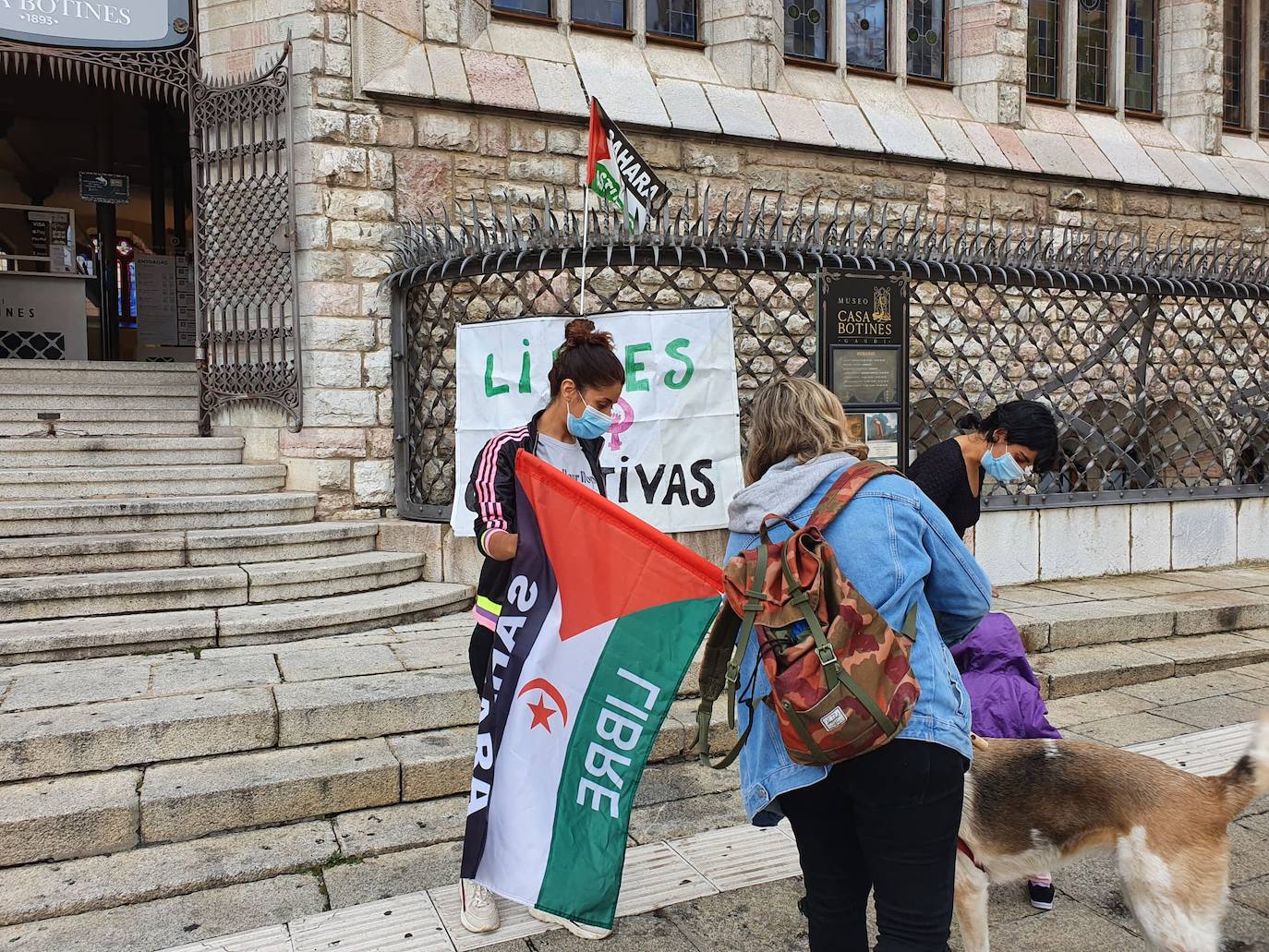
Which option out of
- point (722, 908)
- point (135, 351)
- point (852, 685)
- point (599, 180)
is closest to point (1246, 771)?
point (852, 685)

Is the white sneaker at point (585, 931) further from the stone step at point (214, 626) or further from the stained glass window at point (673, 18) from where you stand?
the stained glass window at point (673, 18)

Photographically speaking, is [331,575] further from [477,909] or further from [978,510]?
[978,510]

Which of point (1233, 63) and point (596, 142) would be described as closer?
point (596, 142)

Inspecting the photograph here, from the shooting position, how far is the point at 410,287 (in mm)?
7375

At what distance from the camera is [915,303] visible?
302 inches

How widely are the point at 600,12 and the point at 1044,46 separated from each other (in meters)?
5.91

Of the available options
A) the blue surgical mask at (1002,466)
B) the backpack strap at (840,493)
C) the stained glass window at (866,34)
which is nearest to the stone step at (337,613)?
the blue surgical mask at (1002,466)

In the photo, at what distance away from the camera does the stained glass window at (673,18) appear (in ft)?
32.6

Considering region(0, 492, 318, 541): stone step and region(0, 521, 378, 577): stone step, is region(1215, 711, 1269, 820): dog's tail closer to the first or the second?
region(0, 521, 378, 577): stone step

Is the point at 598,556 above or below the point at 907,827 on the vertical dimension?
above

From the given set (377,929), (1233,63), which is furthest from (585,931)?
(1233,63)

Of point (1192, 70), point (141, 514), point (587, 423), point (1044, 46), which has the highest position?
point (1044, 46)

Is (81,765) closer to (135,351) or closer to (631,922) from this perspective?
(631,922)

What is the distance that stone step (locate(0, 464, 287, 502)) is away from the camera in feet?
22.4
